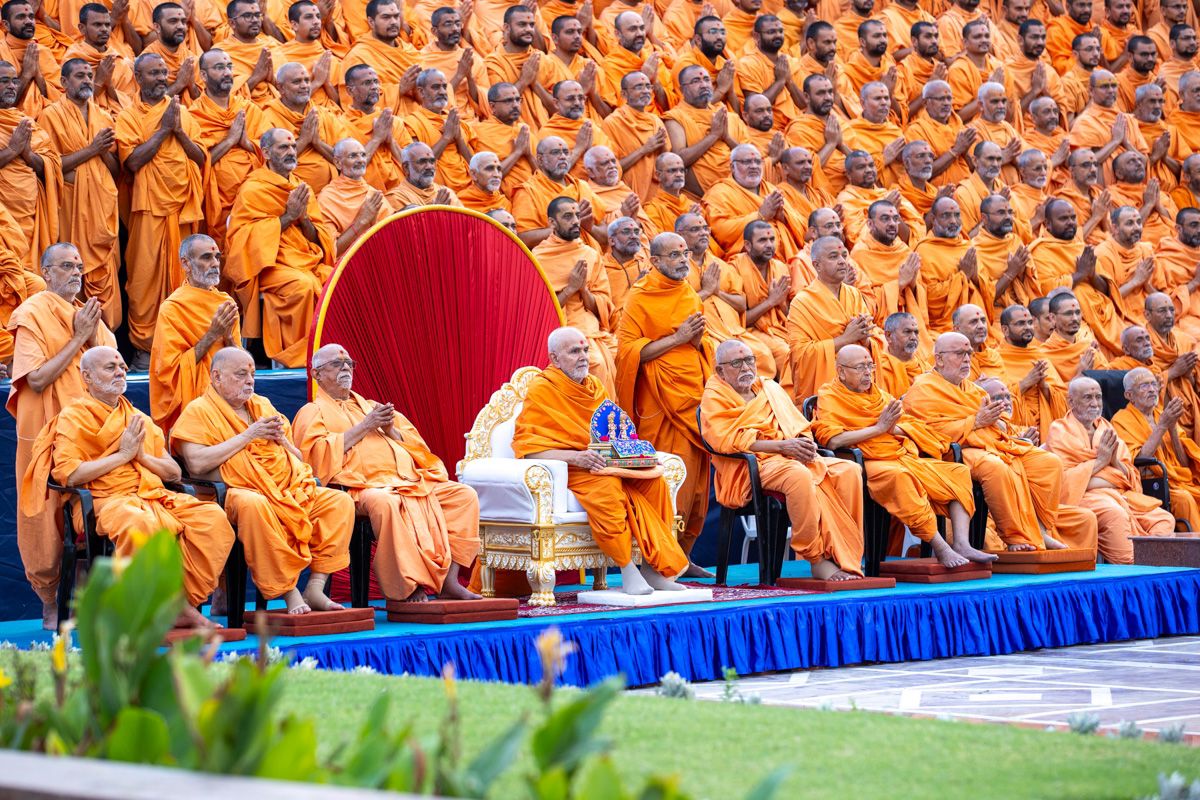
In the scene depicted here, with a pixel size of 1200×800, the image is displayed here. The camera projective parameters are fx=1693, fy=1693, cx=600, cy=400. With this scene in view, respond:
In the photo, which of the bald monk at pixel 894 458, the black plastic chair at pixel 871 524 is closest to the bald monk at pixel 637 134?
the bald monk at pixel 894 458

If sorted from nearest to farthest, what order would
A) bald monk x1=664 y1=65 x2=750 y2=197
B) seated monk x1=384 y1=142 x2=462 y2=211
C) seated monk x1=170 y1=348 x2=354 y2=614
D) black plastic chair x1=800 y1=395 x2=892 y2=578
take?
seated monk x1=170 y1=348 x2=354 y2=614 < black plastic chair x1=800 y1=395 x2=892 y2=578 < seated monk x1=384 y1=142 x2=462 y2=211 < bald monk x1=664 y1=65 x2=750 y2=197

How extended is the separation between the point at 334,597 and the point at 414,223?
180 centimetres

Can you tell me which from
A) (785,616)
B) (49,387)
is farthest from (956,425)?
(49,387)

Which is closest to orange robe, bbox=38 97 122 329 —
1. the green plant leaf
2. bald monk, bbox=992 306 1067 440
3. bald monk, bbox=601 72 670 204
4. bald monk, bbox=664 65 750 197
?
bald monk, bbox=601 72 670 204

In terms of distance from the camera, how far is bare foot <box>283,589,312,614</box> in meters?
6.27

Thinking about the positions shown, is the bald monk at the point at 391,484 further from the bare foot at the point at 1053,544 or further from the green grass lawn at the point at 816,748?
the bare foot at the point at 1053,544

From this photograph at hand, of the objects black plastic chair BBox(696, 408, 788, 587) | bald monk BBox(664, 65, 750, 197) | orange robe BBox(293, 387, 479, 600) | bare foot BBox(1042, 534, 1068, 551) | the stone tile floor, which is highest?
bald monk BBox(664, 65, 750, 197)

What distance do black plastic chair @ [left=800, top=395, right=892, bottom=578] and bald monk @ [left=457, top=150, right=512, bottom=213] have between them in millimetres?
2898

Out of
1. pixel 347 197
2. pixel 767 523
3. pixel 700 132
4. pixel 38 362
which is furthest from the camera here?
pixel 700 132

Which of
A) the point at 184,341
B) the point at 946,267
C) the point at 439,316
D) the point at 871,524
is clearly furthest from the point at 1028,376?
the point at 184,341

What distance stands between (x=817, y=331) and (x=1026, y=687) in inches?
130

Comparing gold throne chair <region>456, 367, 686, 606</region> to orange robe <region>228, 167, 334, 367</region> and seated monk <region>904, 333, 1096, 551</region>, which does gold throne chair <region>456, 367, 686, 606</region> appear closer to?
seated monk <region>904, 333, 1096, 551</region>

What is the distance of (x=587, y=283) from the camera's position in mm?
9680

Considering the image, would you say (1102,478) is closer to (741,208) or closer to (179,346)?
(741,208)
